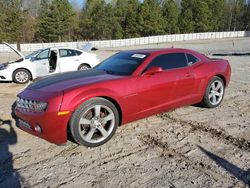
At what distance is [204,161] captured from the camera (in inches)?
154

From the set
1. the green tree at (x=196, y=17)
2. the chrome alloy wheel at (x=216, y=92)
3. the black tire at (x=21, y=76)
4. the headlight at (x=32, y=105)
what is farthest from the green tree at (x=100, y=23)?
the headlight at (x=32, y=105)

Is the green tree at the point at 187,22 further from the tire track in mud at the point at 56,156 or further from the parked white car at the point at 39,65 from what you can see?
the tire track in mud at the point at 56,156

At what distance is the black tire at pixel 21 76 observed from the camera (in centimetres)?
1048

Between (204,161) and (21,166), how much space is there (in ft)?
8.26

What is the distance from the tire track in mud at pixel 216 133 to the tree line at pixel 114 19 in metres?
51.3

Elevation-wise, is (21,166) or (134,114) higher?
(134,114)

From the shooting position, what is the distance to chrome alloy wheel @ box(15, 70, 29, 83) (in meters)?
10.5

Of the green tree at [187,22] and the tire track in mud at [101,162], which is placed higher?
the green tree at [187,22]

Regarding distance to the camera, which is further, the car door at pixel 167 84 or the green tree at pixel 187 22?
the green tree at pixel 187 22

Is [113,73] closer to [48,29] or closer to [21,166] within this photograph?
[21,166]

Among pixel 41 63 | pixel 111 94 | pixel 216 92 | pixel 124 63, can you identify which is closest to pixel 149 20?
pixel 41 63

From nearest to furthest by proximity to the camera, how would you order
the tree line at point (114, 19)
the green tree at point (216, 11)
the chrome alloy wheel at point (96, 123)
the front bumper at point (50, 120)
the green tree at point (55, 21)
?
1. the front bumper at point (50, 120)
2. the chrome alloy wheel at point (96, 123)
3. the tree line at point (114, 19)
4. the green tree at point (55, 21)
5. the green tree at point (216, 11)

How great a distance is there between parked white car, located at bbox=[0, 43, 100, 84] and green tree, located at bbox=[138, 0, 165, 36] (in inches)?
2142

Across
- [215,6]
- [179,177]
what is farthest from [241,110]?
[215,6]
